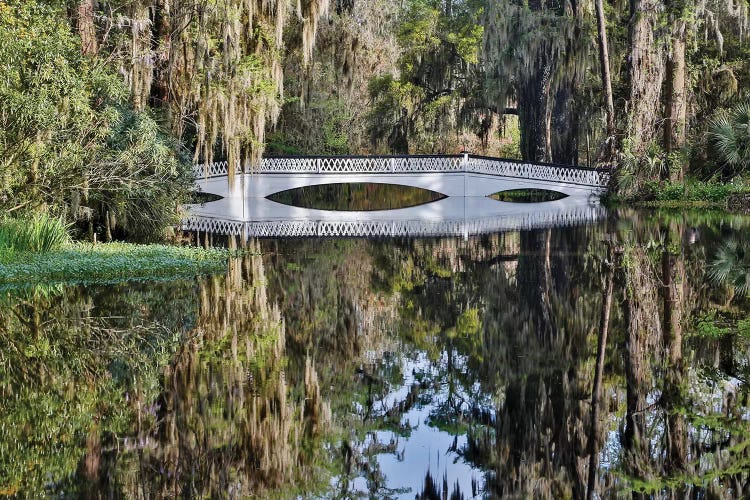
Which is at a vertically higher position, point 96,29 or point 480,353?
point 96,29

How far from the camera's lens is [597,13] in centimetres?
3475

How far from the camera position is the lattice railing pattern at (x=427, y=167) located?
37281 millimetres

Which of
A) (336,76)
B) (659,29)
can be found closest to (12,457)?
(659,29)

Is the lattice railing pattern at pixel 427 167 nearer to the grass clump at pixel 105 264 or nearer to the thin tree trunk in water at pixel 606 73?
the thin tree trunk in water at pixel 606 73

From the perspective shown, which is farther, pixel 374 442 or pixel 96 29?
pixel 96 29

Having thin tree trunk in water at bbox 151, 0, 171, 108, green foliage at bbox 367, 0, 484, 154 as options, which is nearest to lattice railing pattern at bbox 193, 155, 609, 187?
green foliage at bbox 367, 0, 484, 154

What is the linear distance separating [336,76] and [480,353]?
31.5 meters

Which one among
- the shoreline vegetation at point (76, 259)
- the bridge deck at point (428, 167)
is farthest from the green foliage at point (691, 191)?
the shoreline vegetation at point (76, 259)

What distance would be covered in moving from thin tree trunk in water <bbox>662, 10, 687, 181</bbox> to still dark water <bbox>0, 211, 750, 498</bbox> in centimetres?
2176

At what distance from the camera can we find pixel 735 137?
98.0 ft

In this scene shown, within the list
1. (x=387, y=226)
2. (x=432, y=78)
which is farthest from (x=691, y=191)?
(x=432, y=78)

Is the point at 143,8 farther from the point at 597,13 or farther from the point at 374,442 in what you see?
the point at 597,13

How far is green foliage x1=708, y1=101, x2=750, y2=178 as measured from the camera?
29.4m

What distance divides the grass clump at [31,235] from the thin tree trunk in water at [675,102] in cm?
2324
